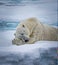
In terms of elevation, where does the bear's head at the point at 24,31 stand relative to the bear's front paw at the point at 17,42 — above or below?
above

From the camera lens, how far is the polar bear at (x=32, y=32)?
1.93 meters

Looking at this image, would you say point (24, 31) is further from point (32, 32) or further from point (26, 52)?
point (26, 52)

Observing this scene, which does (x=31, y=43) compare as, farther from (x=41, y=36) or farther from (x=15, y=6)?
(x=15, y=6)

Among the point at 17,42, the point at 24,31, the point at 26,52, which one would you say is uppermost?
the point at 24,31

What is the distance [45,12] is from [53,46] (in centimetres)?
37

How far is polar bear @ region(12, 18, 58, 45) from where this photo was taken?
193 cm

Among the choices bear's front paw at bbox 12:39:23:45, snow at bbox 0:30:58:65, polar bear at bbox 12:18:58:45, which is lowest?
snow at bbox 0:30:58:65

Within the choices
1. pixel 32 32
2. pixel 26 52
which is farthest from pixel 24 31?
pixel 26 52

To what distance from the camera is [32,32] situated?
195cm

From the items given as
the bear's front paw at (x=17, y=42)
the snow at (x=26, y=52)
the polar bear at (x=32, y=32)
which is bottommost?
the snow at (x=26, y=52)

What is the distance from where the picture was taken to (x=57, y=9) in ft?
6.50

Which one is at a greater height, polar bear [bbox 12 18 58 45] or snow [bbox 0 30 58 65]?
polar bear [bbox 12 18 58 45]

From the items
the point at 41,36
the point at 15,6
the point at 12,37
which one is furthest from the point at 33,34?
the point at 15,6

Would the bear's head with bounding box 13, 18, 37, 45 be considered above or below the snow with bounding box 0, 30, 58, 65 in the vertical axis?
above
